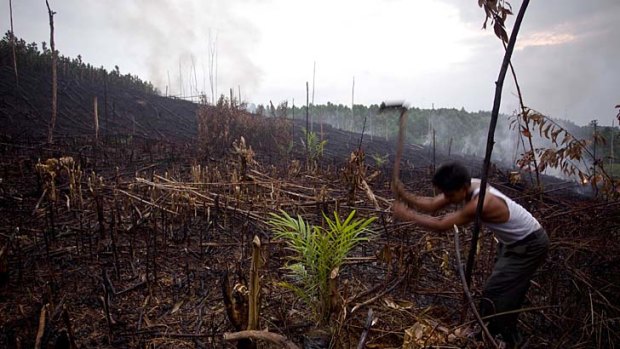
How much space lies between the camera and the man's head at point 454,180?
2383 mm

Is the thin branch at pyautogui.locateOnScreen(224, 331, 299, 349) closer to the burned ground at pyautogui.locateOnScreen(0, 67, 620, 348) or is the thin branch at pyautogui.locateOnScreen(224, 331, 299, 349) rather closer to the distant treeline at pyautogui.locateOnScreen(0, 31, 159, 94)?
the burned ground at pyautogui.locateOnScreen(0, 67, 620, 348)

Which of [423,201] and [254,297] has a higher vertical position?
[423,201]

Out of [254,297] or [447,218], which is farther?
[447,218]

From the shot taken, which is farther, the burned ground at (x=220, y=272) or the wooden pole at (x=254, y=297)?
→ the burned ground at (x=220, y=272)

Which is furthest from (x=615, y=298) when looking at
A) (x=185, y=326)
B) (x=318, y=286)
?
(x=185, y=326)

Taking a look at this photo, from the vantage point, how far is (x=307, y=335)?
2445mm

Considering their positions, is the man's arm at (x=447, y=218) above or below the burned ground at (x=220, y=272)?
above

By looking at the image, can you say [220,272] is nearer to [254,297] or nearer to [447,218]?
[254,297]

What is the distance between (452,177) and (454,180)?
0.03 m

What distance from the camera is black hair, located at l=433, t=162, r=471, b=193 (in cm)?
238

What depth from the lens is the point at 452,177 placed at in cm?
238

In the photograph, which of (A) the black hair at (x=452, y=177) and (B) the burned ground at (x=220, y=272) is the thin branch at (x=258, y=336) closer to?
(B) the burned ground at (x=220, y=272)

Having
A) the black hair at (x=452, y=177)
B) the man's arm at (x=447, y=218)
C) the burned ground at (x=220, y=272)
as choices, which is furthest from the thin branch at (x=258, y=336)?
the black hair at (x=452, y=177)

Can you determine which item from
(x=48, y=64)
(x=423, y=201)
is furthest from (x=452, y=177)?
(x=48, y=64)
